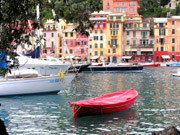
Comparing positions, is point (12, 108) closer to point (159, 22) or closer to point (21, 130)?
point (21, 130)

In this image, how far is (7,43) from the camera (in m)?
13.8

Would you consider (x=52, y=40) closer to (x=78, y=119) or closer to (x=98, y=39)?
(x=98, y=39)

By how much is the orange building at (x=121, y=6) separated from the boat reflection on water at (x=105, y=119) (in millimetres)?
108894

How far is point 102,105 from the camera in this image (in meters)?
22.6

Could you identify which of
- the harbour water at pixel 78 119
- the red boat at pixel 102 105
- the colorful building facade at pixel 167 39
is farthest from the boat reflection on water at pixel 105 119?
the colorful building facade at pixel 167 39

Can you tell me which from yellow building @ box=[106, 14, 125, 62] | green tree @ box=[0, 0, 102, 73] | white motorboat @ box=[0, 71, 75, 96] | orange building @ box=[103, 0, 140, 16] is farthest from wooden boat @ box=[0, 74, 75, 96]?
orange building @ box=[103, 0, 140, 16]

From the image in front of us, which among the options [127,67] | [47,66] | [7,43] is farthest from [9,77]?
[127,67]

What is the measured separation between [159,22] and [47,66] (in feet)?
224

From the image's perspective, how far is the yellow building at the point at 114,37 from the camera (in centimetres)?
11619

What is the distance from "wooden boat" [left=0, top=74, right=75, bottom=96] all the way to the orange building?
100 m

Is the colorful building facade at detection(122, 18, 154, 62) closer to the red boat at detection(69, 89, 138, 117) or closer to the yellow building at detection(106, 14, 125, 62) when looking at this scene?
the yellow building at detection(106, 14, 125, 62)

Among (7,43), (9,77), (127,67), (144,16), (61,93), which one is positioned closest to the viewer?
(7,43)

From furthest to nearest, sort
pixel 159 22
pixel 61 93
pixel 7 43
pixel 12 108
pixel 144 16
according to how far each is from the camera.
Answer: pixel 144 16 → pixel 159 22 → pixel 61 93 → pixel 12 108 → pixel 7 43

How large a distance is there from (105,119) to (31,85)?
1132 centimetres
